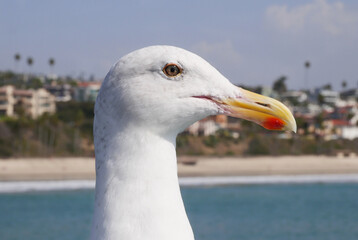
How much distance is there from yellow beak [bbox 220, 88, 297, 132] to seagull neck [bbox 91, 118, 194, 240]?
1.02 ft

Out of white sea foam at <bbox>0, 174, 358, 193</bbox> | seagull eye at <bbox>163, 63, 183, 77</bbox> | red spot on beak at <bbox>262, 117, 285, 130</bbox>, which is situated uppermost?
seagull eye at <bbox>163, 63, 183, 77</bbox>

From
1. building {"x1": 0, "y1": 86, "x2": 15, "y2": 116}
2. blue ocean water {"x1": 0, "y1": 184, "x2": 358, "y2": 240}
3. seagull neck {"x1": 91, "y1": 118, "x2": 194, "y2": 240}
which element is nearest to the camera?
seagull neck {"x1": 91, "y1": 118, "x2": 194, "y2": 240}

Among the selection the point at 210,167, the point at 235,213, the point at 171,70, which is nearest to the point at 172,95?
the point at 171,70

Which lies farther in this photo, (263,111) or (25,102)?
(25,102)

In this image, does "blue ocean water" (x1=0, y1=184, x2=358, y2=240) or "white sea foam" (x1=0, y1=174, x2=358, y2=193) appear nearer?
"blue ocean water" (x1=0, y1=184, x2=358, y2=240)

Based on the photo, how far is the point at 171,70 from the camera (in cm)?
202

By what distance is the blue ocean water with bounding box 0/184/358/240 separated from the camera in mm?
22031

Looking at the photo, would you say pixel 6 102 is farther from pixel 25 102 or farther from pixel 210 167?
pixel 210 167

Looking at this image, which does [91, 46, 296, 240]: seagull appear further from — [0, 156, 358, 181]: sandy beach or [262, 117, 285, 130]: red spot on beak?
[0, 156, 358, 181]: sandy beach

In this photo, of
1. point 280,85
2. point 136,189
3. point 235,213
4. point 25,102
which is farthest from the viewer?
point 280,85

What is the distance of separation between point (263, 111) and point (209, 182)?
36.5m

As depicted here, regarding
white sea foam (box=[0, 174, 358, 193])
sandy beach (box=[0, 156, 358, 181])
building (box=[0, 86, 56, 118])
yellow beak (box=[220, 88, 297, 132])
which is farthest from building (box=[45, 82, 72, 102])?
yellow beak (box=[220, 88, 297, 132])

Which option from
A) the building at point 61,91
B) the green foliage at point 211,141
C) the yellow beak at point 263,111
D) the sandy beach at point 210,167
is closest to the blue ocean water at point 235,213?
the sandy beach at point 210,167

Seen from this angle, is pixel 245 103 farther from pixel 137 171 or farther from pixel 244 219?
pixel 244 219
